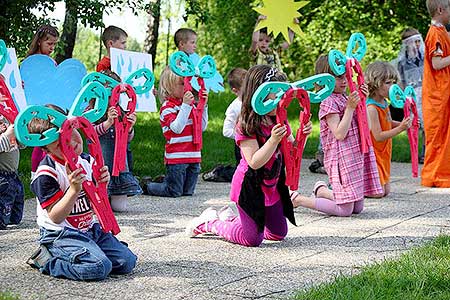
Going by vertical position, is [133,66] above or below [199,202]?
above

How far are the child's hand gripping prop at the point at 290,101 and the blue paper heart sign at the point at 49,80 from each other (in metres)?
2.37

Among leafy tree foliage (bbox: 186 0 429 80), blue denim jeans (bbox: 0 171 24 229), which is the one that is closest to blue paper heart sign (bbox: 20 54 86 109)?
blue denim jeans (bbox: 0 171 24 229)

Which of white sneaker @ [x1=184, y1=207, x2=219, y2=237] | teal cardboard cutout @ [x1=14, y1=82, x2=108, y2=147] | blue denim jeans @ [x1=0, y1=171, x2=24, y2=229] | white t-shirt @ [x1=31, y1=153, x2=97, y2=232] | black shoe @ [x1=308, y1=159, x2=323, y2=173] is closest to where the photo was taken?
teal cardboard cutout @ [x1=14, y1=82, x2=108, y2=147]

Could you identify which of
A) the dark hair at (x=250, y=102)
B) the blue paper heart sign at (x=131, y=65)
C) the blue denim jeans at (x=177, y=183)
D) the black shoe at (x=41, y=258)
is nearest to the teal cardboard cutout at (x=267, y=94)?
the dark hair at (x=250, y=102)

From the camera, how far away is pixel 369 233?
6.22 meters

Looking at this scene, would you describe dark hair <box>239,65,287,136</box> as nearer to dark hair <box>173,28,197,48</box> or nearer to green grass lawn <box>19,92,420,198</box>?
green grass lawn <box>19,92,420,198</box>

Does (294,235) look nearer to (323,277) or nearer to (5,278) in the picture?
(323,277)

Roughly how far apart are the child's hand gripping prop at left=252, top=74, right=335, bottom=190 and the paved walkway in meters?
0.55

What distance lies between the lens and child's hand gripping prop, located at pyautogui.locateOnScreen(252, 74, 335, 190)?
526 centimetres

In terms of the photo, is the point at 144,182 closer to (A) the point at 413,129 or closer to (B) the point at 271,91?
(A) the point at 413,129

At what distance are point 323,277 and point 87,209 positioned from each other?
138 centimetres

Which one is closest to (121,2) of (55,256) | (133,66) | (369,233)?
(133,66)

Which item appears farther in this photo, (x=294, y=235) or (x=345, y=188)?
(x=345, y=188)

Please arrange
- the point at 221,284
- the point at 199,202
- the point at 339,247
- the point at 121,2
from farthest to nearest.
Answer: the point at 121,2 < the point at 199,202 < the point at 339,247 < the point at 221,284
